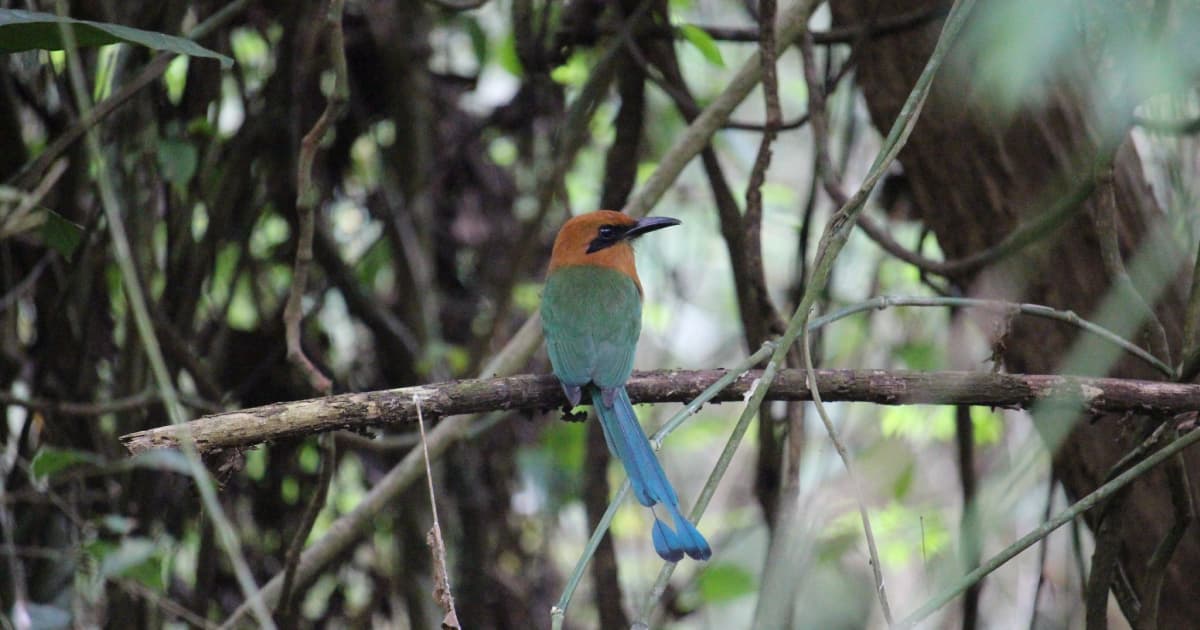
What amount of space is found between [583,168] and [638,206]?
274 cm

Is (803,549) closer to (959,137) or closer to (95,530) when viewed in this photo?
(959,137)

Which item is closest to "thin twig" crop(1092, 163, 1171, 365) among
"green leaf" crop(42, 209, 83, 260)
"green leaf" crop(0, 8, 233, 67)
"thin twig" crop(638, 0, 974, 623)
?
"thin twig" crop(638, 0, 974, 623)

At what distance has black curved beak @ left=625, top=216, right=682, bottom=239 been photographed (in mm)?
3480

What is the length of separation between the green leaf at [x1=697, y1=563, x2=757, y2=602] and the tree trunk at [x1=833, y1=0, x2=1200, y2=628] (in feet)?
5.05

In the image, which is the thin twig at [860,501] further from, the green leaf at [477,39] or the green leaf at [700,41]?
the green leaf at [477,39]

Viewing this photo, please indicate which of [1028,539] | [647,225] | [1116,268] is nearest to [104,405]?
[647,225]

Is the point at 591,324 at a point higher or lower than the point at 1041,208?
lower

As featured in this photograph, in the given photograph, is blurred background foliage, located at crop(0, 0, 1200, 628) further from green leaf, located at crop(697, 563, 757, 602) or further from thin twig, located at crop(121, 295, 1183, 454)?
thin twig, located at crop(121, 295, 1183, 454)

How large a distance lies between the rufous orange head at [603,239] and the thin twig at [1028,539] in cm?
184

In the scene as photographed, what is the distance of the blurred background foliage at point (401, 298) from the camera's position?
122 inches

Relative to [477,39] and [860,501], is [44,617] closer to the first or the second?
[860,501]

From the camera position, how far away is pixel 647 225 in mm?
3537

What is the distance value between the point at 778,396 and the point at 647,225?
1447mm

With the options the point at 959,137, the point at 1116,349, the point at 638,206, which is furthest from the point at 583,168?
the point at 1116,349
